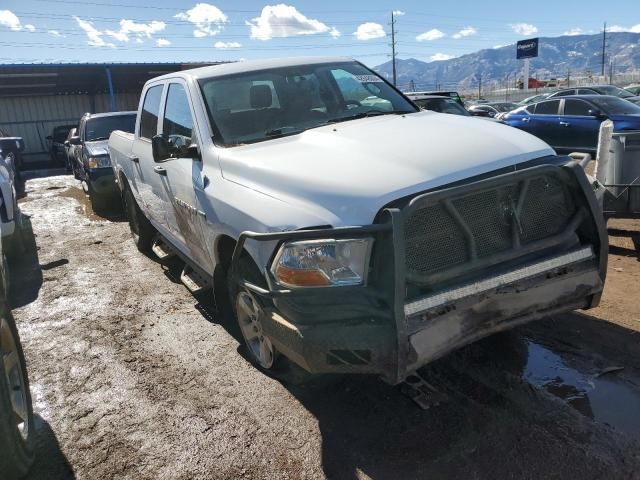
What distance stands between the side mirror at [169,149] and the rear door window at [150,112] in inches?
48.1

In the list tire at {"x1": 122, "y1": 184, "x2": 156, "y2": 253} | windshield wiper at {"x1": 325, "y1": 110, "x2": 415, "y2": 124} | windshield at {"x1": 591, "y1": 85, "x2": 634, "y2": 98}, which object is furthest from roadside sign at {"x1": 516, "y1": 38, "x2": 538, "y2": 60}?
windshield wiper at {"x1": 325, "y1": 110, "x2": 415, "y2": 124}

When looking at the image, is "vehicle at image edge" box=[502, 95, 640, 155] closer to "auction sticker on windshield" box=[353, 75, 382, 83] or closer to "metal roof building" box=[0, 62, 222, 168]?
"auction sticker on windshield" box=[353, 75, 382, 83]

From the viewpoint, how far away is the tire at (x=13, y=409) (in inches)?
96.0

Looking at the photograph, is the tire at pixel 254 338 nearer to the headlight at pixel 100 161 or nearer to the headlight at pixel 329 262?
the headlight at pixel 329 262

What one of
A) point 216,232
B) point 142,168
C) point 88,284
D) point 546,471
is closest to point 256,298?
point 216,232

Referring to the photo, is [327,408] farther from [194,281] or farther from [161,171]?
[161,171]

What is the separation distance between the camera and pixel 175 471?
2758 millimetres

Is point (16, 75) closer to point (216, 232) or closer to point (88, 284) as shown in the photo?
point (88, 284)

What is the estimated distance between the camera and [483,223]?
9.18 ft

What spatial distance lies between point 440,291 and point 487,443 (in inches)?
34.6

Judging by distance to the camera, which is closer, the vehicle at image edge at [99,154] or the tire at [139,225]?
the tire at [139,225]

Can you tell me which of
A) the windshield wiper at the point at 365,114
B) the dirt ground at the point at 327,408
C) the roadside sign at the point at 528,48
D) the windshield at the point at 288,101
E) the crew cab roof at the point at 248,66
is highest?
the roadside sign at the point at 528,48

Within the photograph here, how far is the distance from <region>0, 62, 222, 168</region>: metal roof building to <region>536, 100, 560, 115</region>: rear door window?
14671 mm

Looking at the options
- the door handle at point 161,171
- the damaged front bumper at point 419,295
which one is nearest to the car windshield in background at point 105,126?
the door handle at point 161,171
